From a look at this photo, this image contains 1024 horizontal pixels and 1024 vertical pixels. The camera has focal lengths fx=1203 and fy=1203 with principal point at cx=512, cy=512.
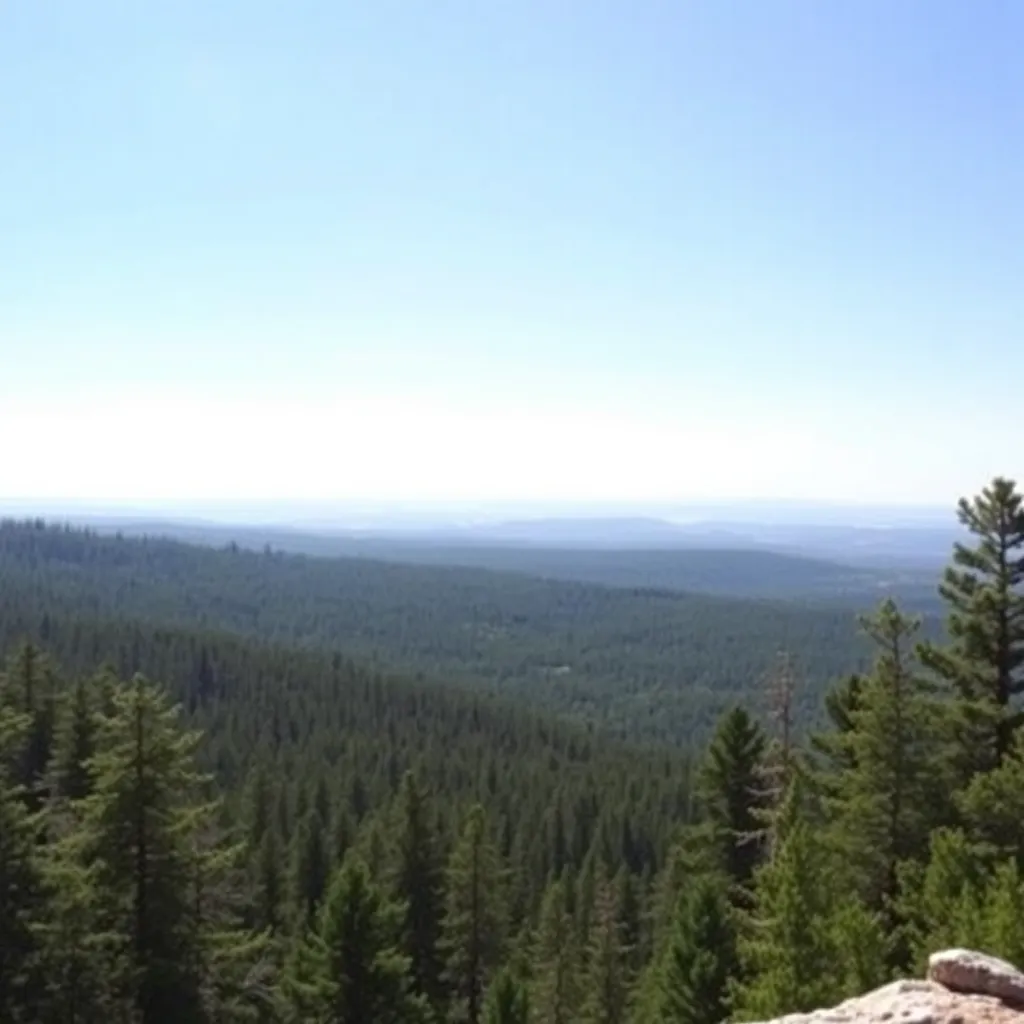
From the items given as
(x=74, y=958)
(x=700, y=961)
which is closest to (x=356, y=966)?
(x=74, y=958)

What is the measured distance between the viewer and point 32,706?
4766 centimetres

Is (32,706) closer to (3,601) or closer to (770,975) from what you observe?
(770,975)

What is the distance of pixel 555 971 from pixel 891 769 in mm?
21722

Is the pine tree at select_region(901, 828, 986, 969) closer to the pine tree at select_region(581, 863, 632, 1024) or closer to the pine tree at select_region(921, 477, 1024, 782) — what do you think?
the pine tree at select_region(921, 477, 1024, 782)

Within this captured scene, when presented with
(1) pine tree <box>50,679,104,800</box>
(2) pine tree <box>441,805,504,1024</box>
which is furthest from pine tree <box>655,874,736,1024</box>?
(1) pine tree <box>50,679,104,800</box>

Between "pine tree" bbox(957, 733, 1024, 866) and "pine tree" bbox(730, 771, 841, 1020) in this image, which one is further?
"pine tree" bbox(957, 733, 1024, 866)

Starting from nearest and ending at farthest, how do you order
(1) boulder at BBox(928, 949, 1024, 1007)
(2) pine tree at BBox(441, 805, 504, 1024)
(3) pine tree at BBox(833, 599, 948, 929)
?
1. (1) boulder at BBox(928, 949, 1024, 1007)
2. (3) pine tree at BBox(833, 599, 948, 929)
3. (2) pine tree at BBox(441, 805, 504, 1024)

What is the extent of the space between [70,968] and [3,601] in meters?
186

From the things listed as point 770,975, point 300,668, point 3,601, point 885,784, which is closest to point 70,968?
point 770,975

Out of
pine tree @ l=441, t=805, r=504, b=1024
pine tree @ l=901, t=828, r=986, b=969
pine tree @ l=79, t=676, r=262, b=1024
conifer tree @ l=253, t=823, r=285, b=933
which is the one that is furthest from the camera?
conifer tree @ l=253, t=823, r=285, b=933

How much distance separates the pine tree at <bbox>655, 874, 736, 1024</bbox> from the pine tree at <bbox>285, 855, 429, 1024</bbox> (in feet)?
19.5

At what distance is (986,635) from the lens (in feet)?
73.3

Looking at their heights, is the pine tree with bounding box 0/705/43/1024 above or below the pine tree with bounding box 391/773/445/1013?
above

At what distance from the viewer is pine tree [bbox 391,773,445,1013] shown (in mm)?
36969
